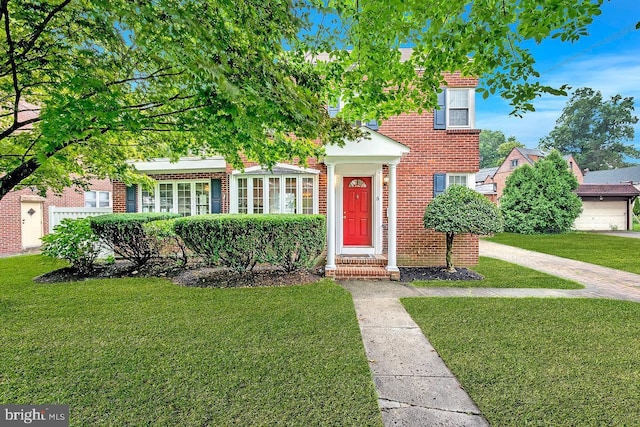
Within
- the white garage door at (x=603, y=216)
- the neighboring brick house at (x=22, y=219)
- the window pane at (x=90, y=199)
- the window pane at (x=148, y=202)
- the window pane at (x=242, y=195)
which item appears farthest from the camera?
the white garage door at (x=603, y=216)

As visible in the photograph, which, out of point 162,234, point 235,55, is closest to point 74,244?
point 162,234

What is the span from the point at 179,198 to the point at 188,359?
765cm

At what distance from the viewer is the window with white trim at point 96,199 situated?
15.8 metres

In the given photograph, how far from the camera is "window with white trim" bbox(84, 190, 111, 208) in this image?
15.8 meters

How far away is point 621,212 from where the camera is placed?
75.2 feet

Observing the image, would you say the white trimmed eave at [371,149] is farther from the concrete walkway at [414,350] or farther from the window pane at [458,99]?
the concrete walkway at [414,350]

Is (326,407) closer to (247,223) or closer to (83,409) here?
(83,409)

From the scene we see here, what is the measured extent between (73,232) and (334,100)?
7.19 m

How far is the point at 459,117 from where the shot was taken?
846 centimetres

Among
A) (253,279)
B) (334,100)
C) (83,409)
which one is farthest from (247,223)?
(83,409)

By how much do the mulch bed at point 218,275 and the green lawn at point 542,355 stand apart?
227cm

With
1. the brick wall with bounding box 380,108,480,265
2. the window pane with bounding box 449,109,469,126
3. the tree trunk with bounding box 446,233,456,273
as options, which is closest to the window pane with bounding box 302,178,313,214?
the brick wall with bounding box 380,108,480,265

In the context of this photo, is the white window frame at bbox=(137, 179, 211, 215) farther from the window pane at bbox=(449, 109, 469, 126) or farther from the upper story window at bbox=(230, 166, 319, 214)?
the window pane at bbox=(449, 109, 469, 126)

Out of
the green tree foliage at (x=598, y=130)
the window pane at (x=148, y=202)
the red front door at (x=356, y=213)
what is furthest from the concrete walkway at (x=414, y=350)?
the green tree foliage at (x=598, y=130)
